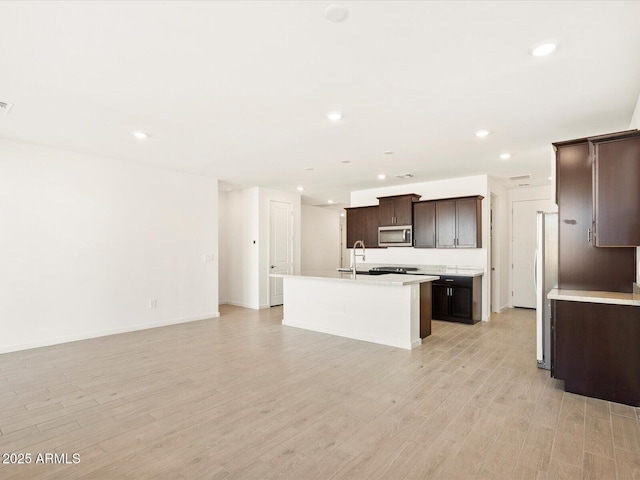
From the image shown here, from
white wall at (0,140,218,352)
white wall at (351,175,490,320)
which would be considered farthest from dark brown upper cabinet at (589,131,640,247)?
white wall at (0,140,218,352)

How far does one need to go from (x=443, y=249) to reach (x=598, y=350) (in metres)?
3.98

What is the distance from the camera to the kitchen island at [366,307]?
4.54 meters

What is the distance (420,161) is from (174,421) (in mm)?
4579

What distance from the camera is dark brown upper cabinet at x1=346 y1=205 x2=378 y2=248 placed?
751 cm

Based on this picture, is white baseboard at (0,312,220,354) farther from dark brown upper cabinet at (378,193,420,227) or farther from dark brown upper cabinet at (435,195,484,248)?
dark brown upper cabinet at (435,195,484,248)

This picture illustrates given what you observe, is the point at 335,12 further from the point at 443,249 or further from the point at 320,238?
the point at 320,238

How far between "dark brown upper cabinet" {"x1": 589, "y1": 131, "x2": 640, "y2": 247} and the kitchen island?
2.12 metres

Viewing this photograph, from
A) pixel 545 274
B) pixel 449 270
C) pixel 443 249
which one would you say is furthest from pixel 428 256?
pixel 545 274

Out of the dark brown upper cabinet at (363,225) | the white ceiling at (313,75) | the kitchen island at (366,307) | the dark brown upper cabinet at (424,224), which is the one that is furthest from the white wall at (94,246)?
the dark brown upper cabinet at (424,224)

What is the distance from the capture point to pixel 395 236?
7105 millimetres

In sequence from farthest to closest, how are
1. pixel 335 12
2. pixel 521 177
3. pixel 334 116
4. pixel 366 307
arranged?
1. pixel 521 177
2. pixel 366 307
3. pixel 334 116
4. pixel 335 12

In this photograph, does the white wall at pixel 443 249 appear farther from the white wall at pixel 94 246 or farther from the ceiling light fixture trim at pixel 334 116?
the ceiling light fixture trim at pixel 334 116

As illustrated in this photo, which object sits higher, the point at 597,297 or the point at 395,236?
the point at 395,236

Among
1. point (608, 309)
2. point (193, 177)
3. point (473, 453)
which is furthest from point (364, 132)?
point (193, 177)
